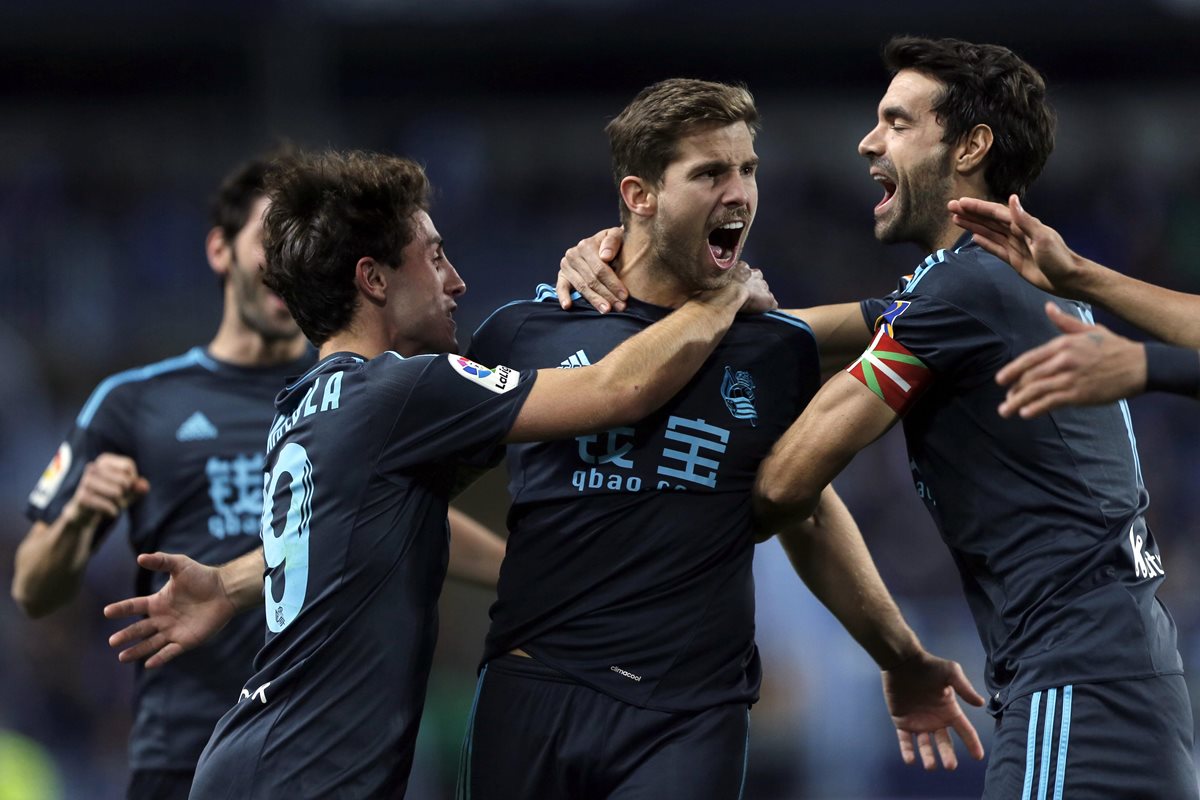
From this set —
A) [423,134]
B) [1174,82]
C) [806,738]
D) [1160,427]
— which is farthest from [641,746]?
[1174,82]

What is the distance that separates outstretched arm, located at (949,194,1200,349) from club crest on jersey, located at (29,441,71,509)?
3846mm

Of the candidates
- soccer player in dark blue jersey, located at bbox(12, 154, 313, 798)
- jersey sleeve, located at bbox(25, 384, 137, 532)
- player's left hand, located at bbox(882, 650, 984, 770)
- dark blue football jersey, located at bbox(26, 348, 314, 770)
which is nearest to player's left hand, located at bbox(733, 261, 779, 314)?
player's left hand, located at bbox(882, 650, 984, 770)

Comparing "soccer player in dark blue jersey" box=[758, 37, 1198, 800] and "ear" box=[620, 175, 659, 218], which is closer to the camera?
"soccer player in dark blue jersey" box=[758, 37, 1198, 800]

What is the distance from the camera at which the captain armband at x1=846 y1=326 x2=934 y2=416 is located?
173 inches

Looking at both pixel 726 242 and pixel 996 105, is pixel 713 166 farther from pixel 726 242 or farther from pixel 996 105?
pixel 996 105

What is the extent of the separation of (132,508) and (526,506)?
2.19 m

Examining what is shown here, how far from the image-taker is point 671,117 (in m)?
4.71

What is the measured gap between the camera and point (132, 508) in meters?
6.12

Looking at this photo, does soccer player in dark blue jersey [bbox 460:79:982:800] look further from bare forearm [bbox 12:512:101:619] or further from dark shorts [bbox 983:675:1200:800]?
bare forearm [bbox 12:512:101:619]

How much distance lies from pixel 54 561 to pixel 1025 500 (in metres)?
3.90

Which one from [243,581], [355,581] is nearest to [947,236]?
[355,581]

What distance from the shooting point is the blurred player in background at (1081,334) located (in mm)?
3680

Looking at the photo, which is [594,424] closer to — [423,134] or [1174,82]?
[423,134]

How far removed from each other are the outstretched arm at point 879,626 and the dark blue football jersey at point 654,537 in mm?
516
